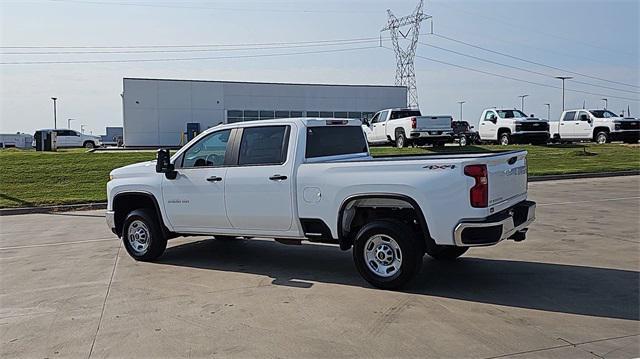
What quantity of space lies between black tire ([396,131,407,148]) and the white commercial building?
28155 mm

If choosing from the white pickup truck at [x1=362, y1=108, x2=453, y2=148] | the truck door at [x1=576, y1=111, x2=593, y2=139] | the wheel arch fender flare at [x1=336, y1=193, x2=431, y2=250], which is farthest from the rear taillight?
the truck door at [x1=576, y1=111, x2=593, y2=139]

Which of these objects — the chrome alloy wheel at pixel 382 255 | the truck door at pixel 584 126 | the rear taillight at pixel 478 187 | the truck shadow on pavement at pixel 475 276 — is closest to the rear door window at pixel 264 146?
the truck shadow on pavement at pixel 475 276

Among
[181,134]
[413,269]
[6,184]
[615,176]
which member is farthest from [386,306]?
[181,134]

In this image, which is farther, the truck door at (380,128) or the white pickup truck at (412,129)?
the truck door at (380,128)

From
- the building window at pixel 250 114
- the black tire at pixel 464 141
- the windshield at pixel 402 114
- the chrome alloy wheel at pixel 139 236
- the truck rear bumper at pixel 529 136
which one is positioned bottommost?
the chrome alloy wheel at pixel 139 236

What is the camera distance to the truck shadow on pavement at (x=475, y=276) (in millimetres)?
6289

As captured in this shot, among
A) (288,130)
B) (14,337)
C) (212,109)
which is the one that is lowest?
(14,337)

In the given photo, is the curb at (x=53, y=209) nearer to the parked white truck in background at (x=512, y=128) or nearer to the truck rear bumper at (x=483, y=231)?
the truck rear bumper at (x=483, y=231)

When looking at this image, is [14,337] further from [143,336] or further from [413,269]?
[413,269]

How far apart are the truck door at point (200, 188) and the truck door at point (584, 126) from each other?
28.9m

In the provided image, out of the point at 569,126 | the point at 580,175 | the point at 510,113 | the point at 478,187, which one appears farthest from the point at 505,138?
the point at 478,187

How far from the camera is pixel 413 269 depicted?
21.7ft

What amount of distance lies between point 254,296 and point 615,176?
20423mm

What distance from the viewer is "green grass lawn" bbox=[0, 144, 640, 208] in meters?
18.3
